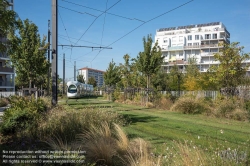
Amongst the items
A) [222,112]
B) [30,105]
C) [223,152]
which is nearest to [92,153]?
[223,152]

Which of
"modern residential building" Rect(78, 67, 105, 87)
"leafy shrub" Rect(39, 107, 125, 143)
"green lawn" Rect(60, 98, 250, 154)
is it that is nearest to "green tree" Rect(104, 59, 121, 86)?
"green lawn" Rect(60, 98, 250, 154)

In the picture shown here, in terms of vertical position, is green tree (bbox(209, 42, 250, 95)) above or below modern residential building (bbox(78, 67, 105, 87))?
below

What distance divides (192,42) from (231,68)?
64030 millimetres

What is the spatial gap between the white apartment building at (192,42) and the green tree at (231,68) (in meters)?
52.7

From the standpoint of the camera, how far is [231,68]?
19.3m

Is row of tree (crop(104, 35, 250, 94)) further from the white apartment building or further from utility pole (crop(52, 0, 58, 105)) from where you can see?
the white apartment building

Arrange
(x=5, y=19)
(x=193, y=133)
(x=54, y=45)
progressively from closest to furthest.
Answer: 1. (x=5, y=19)
2. (x=193, y=133)
3. (x=54, y=45)

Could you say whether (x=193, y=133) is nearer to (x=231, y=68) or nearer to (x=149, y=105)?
(x=231, y=68)

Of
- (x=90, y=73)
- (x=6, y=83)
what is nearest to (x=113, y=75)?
(x=6, y=83)

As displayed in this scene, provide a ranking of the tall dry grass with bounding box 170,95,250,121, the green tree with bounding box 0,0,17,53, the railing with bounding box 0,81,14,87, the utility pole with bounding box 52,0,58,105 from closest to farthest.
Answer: the green tree with bounding box 0,0,17,53 → the utility pole with bounding box 52,0,58,105 → the tall dry grass with bounding box 170,95,250,121 → the railing with bounding box 0,81,14,87

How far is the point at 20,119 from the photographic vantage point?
8578 mm

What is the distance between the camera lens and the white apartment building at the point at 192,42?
74812 mm

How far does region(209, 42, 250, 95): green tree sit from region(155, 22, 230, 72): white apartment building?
173 ft

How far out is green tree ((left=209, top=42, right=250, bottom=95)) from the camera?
19141 mm
